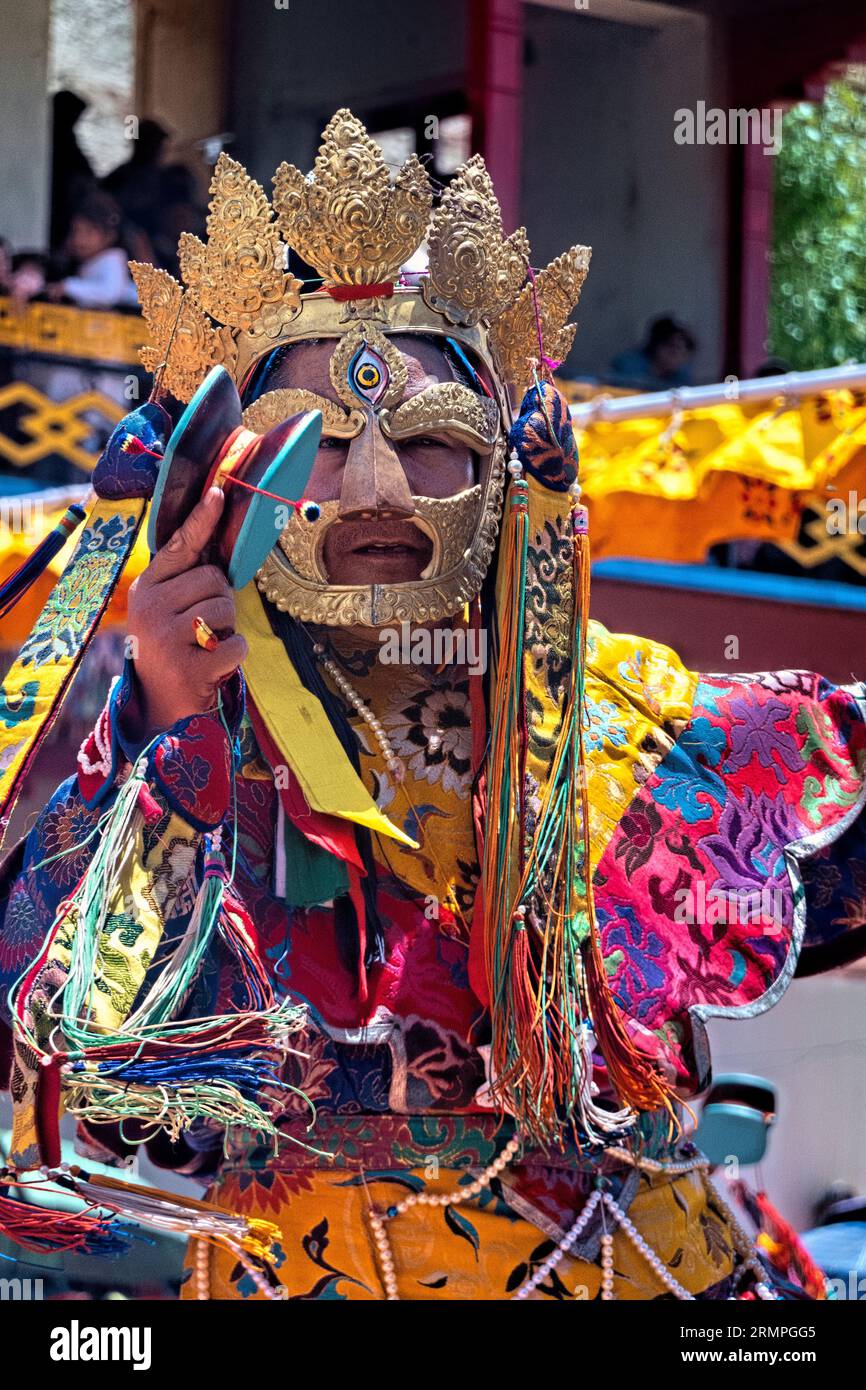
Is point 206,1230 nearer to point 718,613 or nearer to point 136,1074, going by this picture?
point 136,1074

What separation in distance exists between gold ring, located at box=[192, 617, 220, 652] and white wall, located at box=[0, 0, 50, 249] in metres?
4.90

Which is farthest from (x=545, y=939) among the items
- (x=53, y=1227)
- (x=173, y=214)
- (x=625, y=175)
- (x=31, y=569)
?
(x=625, y=175)

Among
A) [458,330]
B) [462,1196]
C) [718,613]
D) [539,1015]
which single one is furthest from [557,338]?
[718,613]

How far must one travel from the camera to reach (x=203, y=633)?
2.89 metres

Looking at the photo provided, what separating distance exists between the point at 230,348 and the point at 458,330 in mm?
309

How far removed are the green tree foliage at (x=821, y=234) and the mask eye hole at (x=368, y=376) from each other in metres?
5.09

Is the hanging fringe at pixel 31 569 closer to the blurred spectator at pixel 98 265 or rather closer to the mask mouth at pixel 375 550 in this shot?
the mask mouth at pixel 375 550

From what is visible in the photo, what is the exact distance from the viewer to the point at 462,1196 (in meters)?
3.18

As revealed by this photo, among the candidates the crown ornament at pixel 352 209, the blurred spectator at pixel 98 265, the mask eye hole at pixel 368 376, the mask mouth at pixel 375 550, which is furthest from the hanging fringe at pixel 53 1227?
the blurred spectator at pixel 98 265

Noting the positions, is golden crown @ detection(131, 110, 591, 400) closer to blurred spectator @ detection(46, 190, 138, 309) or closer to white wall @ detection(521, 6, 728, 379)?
blurred spectator @ detection(46, 190, 138, 309)

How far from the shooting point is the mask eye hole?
10.4ft

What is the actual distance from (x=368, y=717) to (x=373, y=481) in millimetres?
345

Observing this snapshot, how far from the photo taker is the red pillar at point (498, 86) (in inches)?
295

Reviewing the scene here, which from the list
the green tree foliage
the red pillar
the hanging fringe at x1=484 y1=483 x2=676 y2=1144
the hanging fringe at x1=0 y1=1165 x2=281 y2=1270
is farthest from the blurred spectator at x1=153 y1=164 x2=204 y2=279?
the hanging fringe at x1=0 y1=1165 x2=281 y2=1270
